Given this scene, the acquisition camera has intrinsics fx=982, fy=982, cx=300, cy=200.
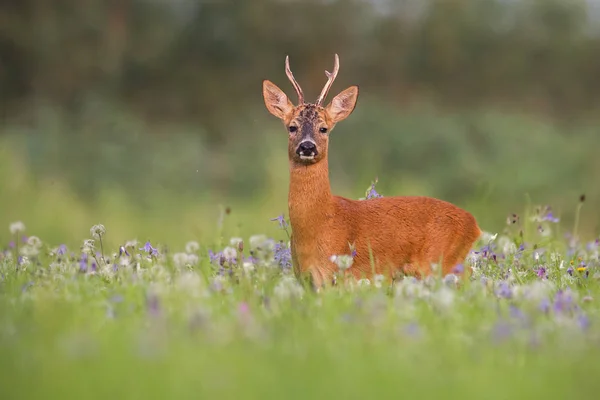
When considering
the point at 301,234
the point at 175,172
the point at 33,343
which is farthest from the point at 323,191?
the point at 175,172

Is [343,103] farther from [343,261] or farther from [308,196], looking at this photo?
[343,261]

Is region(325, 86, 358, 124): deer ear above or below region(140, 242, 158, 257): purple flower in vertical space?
above

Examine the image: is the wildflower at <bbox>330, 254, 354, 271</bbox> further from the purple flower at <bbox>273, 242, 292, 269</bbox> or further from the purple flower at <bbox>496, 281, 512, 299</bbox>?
the purple flower at <bbox>273, 242, 292, 269</bbox>

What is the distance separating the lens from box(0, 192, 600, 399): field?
3.25 m

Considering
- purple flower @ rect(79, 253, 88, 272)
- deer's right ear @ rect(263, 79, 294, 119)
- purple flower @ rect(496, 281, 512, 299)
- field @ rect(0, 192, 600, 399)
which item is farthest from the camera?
deer's right ear @ rect(263, 79, 294, 119)

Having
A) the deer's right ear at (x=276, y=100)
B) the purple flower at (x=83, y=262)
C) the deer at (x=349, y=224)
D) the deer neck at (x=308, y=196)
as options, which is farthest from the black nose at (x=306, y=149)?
the purple flower at (x=83, y=262)

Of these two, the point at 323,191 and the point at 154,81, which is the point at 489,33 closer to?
the point at 154,81

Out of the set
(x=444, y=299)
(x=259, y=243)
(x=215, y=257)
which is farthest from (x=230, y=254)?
(x=444, y=299)

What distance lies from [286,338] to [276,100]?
2.82 metres

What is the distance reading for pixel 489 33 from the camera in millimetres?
18047

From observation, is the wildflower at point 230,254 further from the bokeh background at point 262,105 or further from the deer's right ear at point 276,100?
the bokeh background at point 262,105

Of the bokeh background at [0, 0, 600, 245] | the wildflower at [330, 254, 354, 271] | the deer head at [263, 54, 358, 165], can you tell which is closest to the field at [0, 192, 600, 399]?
the wildflower at [330, 254, 354, 271]

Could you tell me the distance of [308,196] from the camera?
5949 mm

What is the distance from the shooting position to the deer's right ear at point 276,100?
20.7ft
